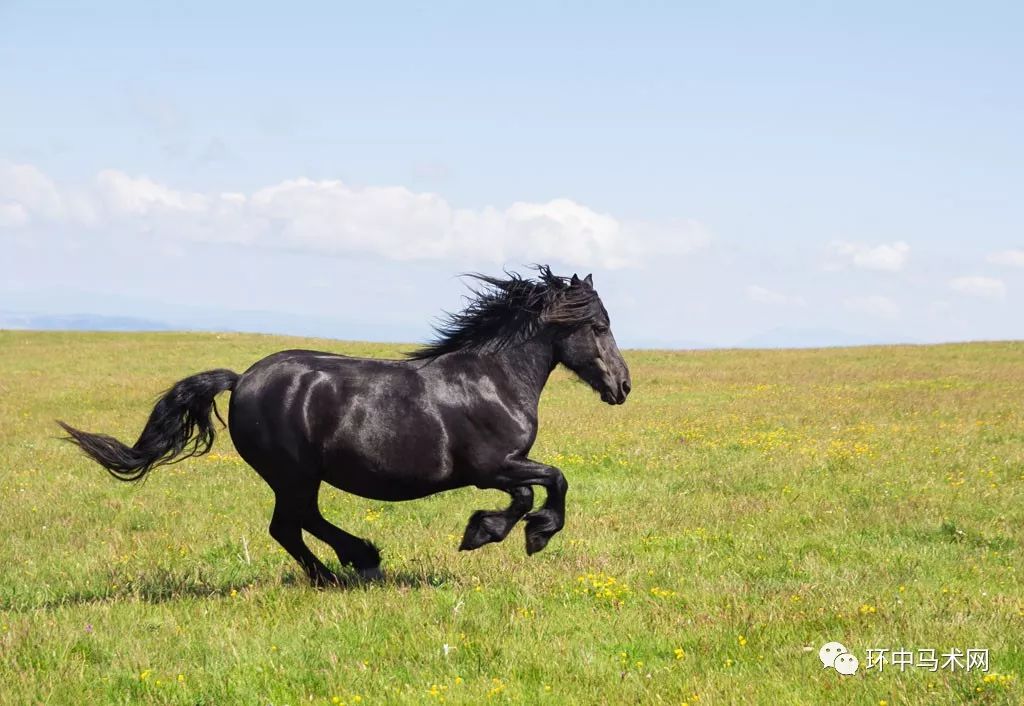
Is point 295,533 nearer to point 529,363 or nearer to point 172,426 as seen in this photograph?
point 172,426

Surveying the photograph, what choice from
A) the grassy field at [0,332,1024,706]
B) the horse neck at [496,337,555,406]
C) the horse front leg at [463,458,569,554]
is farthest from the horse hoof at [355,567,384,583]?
the horse neck at [496,337,555,406]

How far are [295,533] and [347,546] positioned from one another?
47cm

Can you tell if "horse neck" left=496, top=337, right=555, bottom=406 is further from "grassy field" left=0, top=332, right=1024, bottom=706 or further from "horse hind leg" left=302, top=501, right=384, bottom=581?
"horse hind leg" left=302, top=501, right=384, bottom=581

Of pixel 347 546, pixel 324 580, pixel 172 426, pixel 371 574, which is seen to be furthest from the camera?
pixel 172 426

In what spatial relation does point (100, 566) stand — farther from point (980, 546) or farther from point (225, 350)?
point (225, 350)

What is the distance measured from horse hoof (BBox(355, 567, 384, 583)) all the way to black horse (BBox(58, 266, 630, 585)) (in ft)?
0.04

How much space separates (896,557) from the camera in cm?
923

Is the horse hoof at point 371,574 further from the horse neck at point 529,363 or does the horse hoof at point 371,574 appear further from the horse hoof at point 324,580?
the horse neck at point 529,363

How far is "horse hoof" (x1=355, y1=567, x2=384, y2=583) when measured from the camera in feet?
27.8

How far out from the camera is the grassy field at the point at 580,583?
5.78 meters

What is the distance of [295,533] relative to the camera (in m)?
8.56

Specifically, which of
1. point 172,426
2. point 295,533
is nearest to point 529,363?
point 295,533

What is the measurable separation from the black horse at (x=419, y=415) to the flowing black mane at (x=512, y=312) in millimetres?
12

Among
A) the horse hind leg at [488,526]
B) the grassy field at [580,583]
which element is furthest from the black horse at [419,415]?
the grassy field at [580,583]
